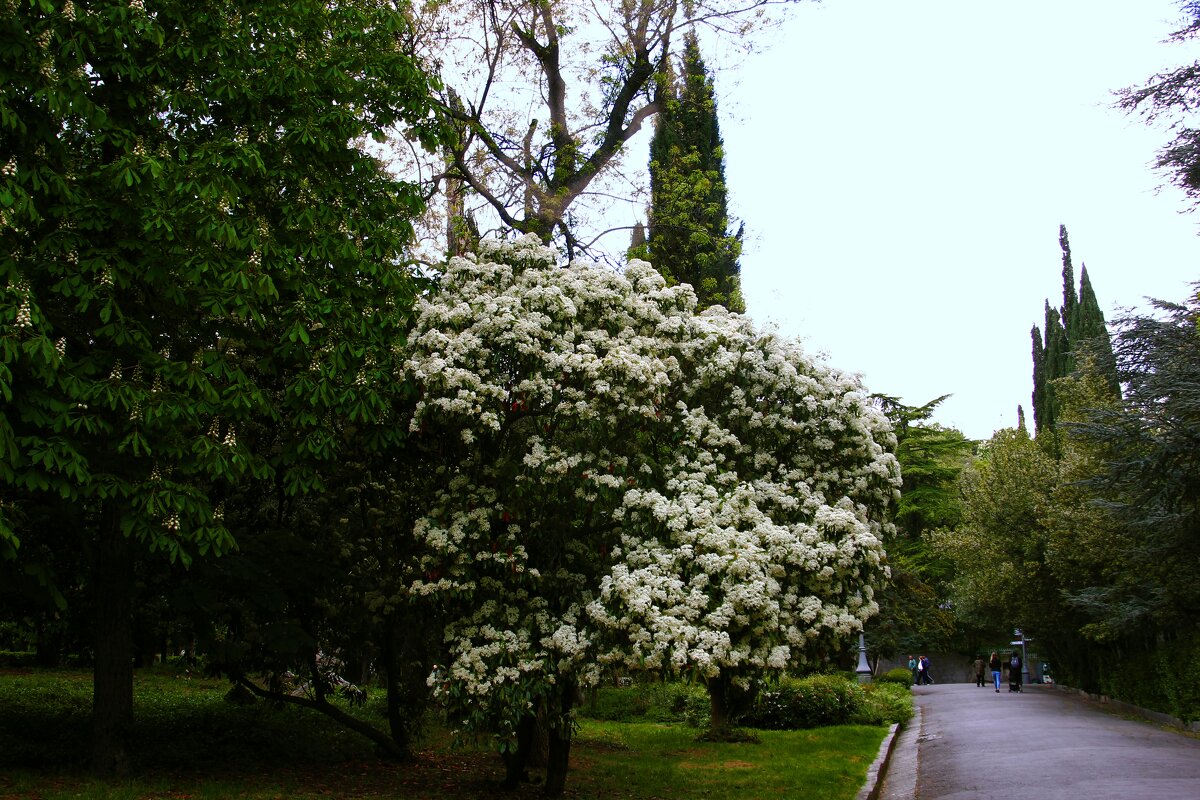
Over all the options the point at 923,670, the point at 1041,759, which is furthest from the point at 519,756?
the point at 923,670

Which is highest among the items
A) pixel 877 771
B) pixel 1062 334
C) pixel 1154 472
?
pixel 1062 334

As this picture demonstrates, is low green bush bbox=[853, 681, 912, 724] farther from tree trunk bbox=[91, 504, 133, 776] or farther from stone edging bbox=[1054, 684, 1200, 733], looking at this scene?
tree trunk bbox=[91, 504, 133, 776]

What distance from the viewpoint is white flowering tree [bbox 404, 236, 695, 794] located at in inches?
395

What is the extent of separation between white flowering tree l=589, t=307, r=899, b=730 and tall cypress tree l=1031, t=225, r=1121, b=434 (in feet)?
103

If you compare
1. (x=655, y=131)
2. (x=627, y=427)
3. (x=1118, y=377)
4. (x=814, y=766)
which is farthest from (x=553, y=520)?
(x=1118, y=377)

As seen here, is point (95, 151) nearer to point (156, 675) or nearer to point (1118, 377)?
point (156, 675)

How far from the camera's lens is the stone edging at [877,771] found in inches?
527

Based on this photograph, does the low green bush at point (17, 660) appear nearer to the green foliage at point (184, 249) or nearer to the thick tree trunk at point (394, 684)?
the thick tree trunk at point (394, 684)

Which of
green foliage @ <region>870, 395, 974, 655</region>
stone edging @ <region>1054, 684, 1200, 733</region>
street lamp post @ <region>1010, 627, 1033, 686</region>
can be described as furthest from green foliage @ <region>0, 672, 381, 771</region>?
street lamp post @ <region>1010, 627, 1033, 686</region>

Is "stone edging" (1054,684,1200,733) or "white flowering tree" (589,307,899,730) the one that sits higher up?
"white flowering tree" (589,307,899,730)

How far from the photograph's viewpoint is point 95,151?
9.91 m

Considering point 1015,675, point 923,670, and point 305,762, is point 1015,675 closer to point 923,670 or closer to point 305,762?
point 923,670

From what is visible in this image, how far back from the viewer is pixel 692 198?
19922mm

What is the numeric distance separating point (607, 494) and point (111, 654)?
5856mm
